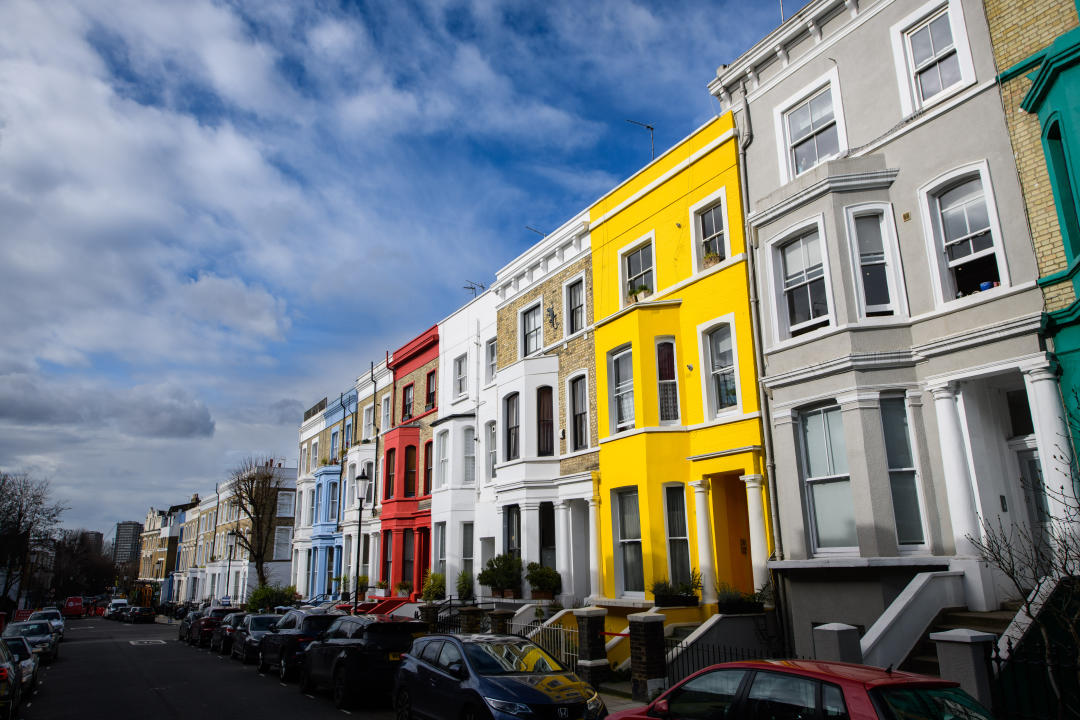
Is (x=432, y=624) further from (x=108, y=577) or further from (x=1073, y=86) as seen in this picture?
(x=108, y=577)

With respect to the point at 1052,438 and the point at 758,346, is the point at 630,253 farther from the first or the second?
→ the point at 1052,438

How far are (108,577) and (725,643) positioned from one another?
16000 cm

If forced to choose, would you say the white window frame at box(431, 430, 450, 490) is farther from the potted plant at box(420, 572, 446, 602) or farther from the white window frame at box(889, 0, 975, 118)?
the white window frame at box(889, 0, 975, 118)

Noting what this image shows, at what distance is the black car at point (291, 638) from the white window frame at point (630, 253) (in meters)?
10.6

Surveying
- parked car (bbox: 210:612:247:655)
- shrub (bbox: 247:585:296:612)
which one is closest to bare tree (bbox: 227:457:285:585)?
shrub (bbox: 247:585:296:612)

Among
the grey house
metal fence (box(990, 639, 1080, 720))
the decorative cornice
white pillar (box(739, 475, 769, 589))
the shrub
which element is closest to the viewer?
metal fence (box(990, 639, 1080, 720))

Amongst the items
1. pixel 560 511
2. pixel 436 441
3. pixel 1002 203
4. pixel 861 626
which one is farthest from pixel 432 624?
pixel 1002 203

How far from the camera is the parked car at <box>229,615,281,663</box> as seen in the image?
2256 centimetres

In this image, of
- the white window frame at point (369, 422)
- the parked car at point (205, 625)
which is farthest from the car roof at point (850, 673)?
the white window frame at point (369, 422)

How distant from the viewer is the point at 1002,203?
11.3 m

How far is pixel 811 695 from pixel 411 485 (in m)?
25.7

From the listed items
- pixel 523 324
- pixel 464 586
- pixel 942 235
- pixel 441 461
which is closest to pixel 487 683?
pixel 942 235

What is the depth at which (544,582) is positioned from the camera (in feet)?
63.4

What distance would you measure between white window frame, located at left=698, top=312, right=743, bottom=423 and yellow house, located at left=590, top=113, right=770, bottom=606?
3 cm
